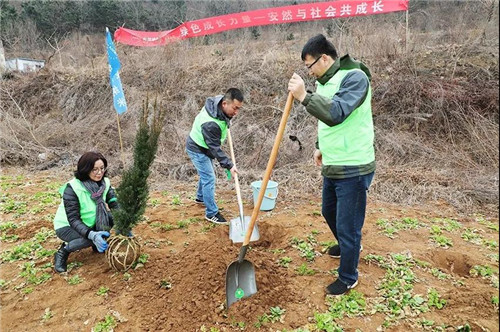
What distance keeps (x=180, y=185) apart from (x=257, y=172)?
1.55 m

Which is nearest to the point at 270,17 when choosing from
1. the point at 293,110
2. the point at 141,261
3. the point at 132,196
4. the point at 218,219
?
the point at 293,110

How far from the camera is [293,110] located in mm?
8797

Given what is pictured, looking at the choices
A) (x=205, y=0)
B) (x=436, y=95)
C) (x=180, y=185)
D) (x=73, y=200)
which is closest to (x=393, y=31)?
(x=436, y=95)

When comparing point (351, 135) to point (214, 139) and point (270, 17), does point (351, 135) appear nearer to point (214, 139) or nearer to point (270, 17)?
point (214, 139)

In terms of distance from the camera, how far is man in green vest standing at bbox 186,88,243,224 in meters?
4.10

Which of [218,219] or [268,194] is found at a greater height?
[268,194]

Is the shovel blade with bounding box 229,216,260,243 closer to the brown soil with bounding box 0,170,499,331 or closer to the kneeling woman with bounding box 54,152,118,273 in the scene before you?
the brown soil with bounding box 0,170,499,331

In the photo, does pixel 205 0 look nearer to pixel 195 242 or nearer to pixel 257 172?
pixel 257 172

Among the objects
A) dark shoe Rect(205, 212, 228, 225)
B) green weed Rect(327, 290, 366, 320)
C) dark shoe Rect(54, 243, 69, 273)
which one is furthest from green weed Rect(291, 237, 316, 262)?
dark shoe Rect(54, 243, 69, 273)

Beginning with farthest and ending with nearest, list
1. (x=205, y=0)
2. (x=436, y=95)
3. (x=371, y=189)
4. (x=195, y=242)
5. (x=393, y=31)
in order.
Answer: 1. (x=205, y=0)
2. (x=393, y=31)
3. (x=436, y=95)
4. (x=371, y=189)
5. (x=195, y=242)

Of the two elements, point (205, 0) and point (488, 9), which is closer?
point (488, 9)

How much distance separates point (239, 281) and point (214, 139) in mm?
1962

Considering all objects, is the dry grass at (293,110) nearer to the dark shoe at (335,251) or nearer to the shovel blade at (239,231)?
the shovel blade at (239,231)

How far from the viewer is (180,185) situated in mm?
6324
